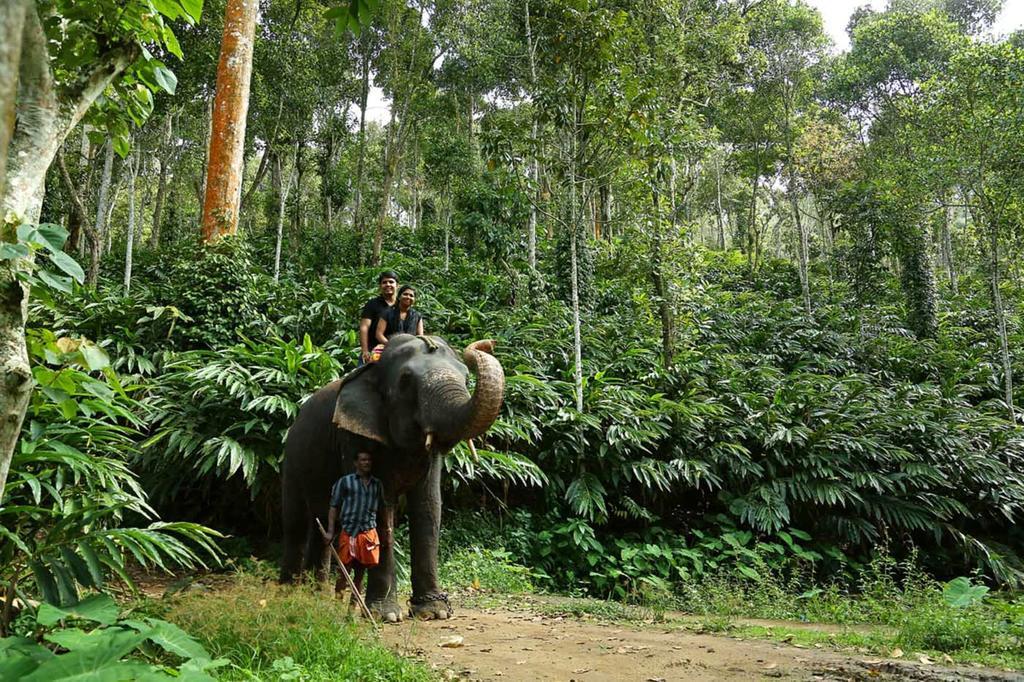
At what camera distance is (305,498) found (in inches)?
235

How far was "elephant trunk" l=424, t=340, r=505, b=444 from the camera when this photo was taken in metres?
4.43

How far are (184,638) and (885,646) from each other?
488 cm

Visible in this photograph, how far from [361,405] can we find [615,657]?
2513mm

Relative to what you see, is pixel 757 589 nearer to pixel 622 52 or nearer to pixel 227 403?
pixel 227 403

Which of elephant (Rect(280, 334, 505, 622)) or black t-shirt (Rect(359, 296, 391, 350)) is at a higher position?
black t-shirt (Rect(359, 296, 391, 350))

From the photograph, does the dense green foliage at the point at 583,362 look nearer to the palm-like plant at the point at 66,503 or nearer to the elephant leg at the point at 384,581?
the palm-like plant at the point at 66,503

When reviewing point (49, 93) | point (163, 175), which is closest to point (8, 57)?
point (49, 93)

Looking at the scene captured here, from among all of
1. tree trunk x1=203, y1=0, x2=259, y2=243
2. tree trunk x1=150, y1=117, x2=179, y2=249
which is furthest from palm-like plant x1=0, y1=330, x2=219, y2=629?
tree trunk x1=150, y1=117, x2=179, y2=249

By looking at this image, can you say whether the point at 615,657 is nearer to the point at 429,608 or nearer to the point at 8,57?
the point at 429,608

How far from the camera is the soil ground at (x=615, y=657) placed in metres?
4.17

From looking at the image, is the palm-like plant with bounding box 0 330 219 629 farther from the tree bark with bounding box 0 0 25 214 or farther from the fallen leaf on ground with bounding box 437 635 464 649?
the tree bark with bounding box 0 0 25 214

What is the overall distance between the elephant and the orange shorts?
0.30m

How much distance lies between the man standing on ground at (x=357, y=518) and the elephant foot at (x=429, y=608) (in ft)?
1.86

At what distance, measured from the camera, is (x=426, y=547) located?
17.7ft
